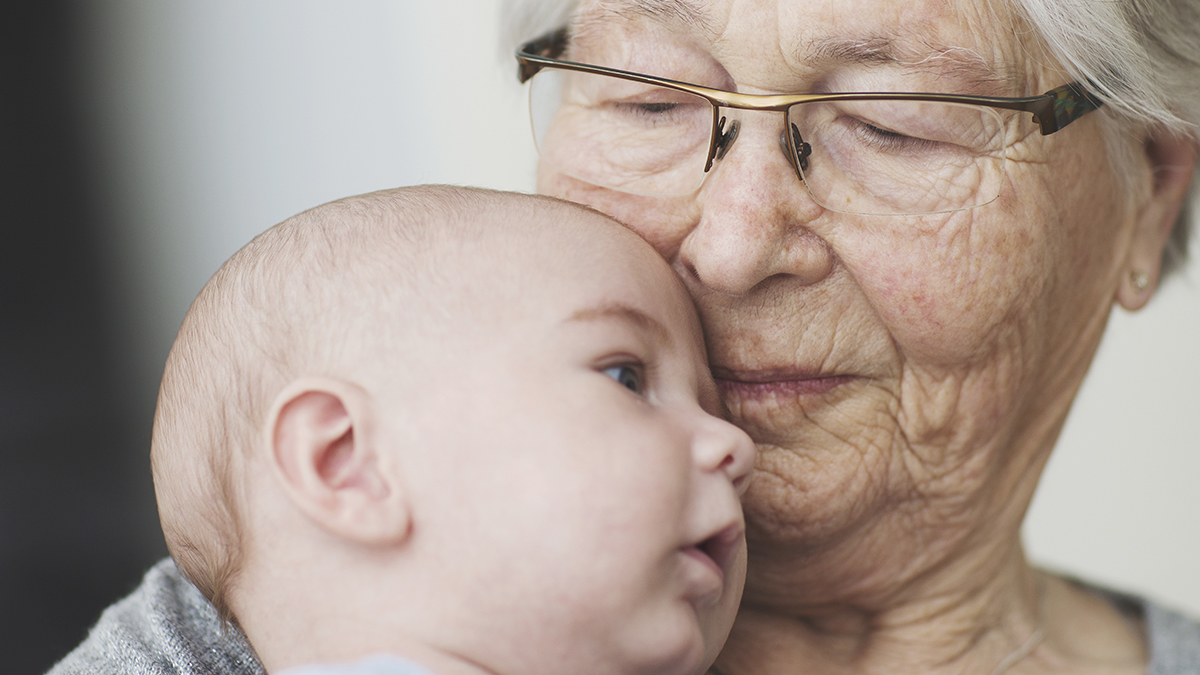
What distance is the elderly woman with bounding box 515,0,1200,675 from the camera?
134 cm

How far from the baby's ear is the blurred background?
6.93ft

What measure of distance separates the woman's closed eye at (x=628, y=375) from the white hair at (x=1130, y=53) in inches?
28.8

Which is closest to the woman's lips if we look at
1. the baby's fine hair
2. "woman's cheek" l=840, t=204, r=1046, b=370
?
"woman's cheek" l=840, t=204, r=1046, b=370

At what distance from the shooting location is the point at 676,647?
1.09 m

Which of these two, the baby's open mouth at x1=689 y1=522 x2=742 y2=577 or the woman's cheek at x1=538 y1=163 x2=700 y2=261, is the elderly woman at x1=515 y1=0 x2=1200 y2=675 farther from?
the baby's open mouth at x1=689 y1=522 x2=742 y2=577

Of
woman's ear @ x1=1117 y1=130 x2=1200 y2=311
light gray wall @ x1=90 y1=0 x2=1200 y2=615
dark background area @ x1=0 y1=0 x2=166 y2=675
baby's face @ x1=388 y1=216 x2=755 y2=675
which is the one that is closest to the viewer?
baby's face @ x1=388 y1=216 x2=755 y2=675

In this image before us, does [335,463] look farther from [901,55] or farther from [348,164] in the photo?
[348,164]

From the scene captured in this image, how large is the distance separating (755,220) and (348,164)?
2.56 m

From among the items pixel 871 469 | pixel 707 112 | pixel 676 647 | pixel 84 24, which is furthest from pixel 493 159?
pixel 676 647

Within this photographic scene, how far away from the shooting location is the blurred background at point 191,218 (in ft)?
10.7

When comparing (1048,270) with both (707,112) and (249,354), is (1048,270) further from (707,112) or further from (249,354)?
(249,354)

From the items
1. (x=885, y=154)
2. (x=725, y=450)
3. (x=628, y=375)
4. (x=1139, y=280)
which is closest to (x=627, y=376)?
(x=628, y=375)

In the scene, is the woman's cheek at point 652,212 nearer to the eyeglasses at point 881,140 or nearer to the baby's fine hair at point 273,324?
the eyeglasses at point 881,140

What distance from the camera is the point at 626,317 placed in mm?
1185
